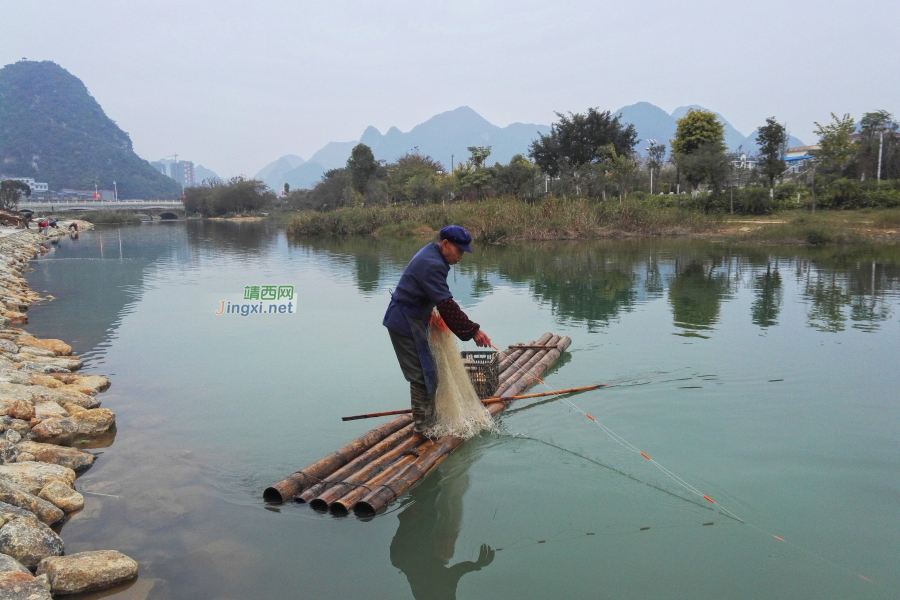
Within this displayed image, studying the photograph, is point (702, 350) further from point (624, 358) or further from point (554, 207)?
point (554, 207)

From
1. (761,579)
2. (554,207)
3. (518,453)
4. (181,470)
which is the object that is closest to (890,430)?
(761,579)

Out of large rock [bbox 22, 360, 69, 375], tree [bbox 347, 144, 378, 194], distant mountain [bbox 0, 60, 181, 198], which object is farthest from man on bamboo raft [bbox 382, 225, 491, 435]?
distant mountain [bbox 0, 60, 181, 198]

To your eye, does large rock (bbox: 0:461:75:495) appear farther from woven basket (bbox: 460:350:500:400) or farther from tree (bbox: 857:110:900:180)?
tree (bbox: 857:110:900:180)

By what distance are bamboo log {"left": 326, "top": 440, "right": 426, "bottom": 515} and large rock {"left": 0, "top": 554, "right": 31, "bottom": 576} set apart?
5.09ft

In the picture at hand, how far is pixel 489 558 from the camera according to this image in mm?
3754

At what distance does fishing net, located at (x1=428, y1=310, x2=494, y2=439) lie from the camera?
15.9ft

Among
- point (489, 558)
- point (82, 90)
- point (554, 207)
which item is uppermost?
point (82, 90)

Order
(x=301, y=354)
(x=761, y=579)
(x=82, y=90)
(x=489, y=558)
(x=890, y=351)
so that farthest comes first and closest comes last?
1. (x=82, y=90)
2. (x=301, y=354)
3. (x=890, y=351)
4. (x=489, y=558)
5. (x=761, y=579)

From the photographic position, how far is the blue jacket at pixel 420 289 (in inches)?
175

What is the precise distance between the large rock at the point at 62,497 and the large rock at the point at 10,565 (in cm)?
97

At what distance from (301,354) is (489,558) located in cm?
541

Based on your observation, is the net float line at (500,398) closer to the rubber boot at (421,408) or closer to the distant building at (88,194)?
the rubber boot at (421,408)

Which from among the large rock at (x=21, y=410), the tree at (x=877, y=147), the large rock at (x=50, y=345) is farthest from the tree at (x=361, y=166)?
the large rock at (x=21, y=410)

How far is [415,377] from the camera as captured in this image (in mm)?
4719
